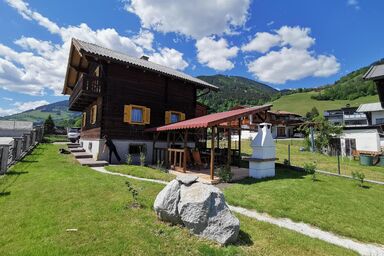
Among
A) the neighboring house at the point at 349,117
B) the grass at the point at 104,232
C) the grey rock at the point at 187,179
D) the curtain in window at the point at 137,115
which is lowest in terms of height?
the grass at the point at 104,232

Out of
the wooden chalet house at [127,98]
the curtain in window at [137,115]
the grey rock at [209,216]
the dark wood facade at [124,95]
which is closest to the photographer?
the grey rock at [209,216]

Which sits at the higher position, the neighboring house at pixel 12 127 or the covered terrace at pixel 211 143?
the neighboring house at pixel 12 127

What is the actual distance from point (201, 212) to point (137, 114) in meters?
12.7

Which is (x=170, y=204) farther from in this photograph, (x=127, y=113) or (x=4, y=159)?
(x=127, y=113)

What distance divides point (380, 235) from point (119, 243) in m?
6.34

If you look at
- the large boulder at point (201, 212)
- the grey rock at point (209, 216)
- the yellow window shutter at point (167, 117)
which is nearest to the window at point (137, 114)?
the yellow window shutter at point (167, 117)

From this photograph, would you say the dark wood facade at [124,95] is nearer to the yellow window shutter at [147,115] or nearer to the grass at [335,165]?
the yellow window shutter at [147,115]

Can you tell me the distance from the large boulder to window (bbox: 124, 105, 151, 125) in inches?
443

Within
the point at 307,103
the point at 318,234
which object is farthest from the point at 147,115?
the point at 307,103

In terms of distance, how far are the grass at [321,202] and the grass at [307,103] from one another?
77641mm

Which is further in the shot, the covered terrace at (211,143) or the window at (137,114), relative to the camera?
the window at (137,114)

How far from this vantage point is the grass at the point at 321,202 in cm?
651

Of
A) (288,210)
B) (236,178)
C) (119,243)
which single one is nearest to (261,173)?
(236,178)

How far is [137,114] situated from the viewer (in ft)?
55.2
